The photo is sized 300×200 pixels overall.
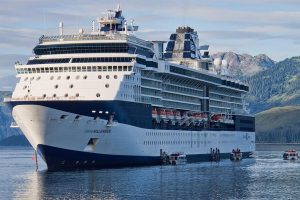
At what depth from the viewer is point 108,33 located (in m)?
120

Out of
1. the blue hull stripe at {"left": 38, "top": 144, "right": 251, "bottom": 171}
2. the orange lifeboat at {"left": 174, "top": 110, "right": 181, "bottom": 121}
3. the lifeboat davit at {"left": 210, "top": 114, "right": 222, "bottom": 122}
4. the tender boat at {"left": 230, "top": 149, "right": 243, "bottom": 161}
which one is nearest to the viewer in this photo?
the blue hull stripe at {"left": 38, "top": 144, "right": 251, "bottom": 171}

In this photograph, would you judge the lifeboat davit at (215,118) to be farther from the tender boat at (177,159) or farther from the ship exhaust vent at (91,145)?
the ship exhaust vent at (91,145)

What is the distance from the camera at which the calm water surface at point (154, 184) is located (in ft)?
270

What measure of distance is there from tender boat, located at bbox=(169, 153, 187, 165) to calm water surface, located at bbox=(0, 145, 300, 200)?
803 cm

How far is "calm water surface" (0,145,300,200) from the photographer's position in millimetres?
82375

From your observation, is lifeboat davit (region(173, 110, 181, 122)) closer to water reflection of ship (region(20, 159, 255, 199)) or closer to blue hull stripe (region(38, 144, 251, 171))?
water reflection of ship (region(20, 159, 255, 199))

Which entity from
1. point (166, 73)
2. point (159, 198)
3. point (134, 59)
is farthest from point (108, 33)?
point (159, 198)

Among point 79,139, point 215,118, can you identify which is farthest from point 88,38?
point 215,118

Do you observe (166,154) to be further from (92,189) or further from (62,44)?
(92,189)

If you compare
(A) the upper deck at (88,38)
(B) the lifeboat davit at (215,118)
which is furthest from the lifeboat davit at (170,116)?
(B) the lifeboat davit at (215,118)

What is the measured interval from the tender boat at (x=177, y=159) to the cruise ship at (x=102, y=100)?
99 centimetres

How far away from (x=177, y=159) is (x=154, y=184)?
38768 mm

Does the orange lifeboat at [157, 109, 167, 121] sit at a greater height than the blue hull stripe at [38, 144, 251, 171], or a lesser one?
greater

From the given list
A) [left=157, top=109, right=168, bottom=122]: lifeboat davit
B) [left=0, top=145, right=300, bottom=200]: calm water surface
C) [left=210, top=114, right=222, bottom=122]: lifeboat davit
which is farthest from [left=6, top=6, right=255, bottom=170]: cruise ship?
[left=210, top=114, right=222, bottom=122]: lifeboat davit
